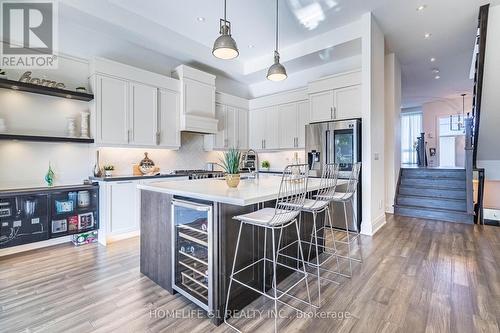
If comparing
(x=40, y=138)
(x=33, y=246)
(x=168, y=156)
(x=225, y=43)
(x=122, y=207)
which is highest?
(x=225, y=43)

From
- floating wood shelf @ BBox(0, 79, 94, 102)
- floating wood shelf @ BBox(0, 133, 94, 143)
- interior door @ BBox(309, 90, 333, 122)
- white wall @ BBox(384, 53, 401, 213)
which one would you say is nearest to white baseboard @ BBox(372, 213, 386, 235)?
white wall @ BBox(384, 53, 401, 213)

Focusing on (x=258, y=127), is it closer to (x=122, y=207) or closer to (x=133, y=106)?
(x=133, y=106)

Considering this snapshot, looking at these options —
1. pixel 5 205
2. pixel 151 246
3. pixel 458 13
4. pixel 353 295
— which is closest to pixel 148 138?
pixel 5 205

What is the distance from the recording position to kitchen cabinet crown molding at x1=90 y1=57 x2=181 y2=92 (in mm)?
3527

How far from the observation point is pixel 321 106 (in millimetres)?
4488

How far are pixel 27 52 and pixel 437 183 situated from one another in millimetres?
7935

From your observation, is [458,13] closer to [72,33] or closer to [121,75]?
[121,75]

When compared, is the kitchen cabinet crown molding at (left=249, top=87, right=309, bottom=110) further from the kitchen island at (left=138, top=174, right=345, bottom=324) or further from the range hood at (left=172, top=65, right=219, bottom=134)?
the kitchen island at (left=138, top=174, right=345, bottom=324)

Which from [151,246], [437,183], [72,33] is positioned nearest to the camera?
[151,246]

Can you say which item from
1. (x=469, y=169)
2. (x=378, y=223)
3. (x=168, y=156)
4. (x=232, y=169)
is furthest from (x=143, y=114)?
(x=469, y=169)

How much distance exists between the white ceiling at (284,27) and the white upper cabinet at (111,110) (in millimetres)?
866

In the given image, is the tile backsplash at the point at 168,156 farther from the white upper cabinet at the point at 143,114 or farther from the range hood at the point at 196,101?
the range hood at the point at 196,101

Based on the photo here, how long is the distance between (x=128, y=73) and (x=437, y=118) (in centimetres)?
1144

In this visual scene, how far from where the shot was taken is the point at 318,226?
3.01 meters
